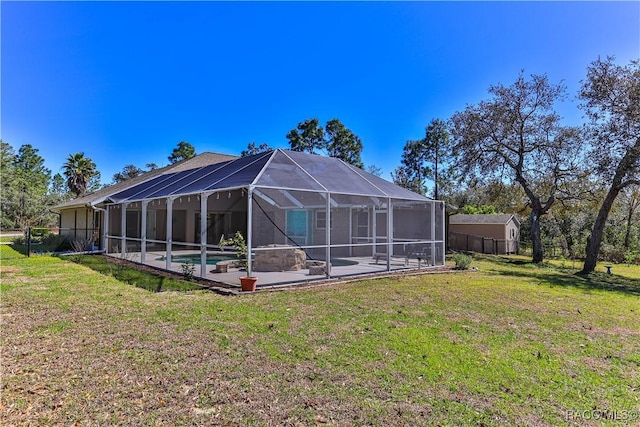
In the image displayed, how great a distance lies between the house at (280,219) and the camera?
29.6ft

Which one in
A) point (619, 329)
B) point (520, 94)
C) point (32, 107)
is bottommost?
point (619, 329)

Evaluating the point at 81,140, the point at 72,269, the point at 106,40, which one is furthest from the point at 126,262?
the point at 81,140

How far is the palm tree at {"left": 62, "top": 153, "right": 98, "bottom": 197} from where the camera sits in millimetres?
31844

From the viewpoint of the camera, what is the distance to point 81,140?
108ft

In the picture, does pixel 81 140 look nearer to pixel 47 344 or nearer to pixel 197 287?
pixel 197 287

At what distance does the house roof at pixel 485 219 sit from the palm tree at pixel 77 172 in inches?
1238

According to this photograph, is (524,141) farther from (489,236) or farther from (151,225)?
(151,225)

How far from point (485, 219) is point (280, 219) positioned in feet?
52.6

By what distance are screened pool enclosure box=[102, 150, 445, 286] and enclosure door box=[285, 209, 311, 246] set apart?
1.6 inches

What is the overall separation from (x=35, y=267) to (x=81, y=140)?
27.0m

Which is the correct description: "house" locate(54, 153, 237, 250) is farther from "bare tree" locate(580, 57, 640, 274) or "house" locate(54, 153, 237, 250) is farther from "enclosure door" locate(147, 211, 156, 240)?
"bare tree" locate(580, 57, 640, 274)

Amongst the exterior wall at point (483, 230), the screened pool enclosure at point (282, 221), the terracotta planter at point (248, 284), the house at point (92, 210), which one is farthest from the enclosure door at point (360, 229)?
the exterior wall at point (483, 230)

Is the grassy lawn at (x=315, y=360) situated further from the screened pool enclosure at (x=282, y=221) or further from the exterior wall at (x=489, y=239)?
the exterior wall at (x=489, y=239)

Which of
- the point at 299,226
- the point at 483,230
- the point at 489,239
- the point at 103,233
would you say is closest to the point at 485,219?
the point at 483,230
